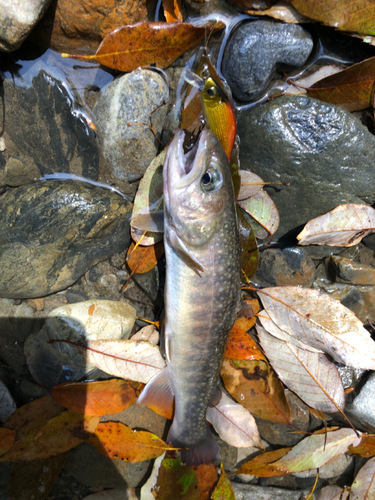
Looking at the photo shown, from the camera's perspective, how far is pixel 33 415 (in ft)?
7.90

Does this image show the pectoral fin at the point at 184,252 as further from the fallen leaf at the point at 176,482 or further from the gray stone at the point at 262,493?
the gray stone at the point at 262,493

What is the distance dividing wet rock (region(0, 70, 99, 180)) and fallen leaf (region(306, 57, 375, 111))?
1.93 metres

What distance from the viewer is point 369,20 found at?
7.39ft

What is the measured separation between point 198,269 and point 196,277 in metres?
0.07

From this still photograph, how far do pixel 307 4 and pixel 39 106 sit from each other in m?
2.20

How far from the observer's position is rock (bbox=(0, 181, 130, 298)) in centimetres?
218

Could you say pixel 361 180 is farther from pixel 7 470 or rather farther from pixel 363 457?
pixel 7 470

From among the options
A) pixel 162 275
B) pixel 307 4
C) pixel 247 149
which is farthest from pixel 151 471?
pixel 307 4

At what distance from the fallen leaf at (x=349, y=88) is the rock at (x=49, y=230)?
1882 millimetres

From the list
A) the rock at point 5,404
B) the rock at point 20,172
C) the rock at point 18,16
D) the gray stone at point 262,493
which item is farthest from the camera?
the gray stone at point 262,493

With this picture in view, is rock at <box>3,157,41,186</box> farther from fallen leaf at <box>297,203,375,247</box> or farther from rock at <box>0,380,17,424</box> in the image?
fallen leaf at <box>297,203,375,247</box>

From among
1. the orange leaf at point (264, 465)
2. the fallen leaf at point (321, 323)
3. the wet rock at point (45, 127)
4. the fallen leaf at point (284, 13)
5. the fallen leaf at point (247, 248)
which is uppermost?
the fallen leaf at point (284, 13)

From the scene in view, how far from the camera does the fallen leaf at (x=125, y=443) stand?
241 cm

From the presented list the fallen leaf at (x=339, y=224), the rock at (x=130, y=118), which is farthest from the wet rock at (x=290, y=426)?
the rock at (x=130, y=118)
